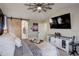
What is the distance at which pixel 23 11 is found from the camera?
1941 millimetres

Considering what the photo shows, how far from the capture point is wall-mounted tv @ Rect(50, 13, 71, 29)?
1.93 meters

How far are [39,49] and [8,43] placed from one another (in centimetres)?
48

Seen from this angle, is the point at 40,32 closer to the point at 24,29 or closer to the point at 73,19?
the point at 24,29

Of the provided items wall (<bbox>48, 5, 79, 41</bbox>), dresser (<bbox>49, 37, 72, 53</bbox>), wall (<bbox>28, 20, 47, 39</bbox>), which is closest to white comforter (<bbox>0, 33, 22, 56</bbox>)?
wall (<bbox>28, 20, 47, 39</bbox>)

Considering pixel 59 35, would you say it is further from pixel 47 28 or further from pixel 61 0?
pixel 61 0

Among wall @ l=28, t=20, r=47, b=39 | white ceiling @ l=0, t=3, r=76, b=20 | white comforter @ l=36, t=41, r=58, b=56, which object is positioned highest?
white ceiling @ l=0, t=3, r=76, b=20

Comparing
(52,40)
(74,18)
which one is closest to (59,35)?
(52,40)

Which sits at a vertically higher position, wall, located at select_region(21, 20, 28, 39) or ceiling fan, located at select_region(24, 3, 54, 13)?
ceiling fan, located at select_region(24, 3, 54, 13)

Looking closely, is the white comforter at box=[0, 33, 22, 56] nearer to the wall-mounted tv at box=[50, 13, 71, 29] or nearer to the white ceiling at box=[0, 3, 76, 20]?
the white ceiling at box=[0, 3, 76, 20]

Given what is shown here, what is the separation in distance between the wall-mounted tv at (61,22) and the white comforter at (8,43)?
1.97 ft

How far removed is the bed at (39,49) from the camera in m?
1.92

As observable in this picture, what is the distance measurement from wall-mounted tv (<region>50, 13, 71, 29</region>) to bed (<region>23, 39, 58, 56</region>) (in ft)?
1.03

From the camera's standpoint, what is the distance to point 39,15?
1.95 m

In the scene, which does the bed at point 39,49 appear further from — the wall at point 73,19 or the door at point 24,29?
the wall at point 73,19
